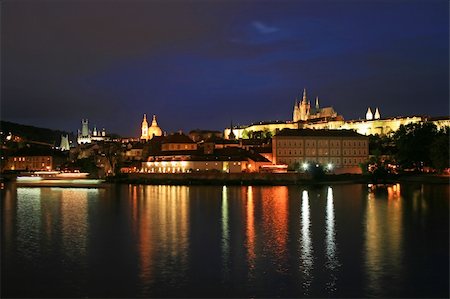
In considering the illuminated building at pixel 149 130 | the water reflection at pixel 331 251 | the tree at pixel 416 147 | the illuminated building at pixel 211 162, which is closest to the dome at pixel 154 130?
the illuminated building at pixel 149 130

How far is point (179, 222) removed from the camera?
25.0 meters

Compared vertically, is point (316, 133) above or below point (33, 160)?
above

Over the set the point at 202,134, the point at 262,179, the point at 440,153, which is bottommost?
the point at 262,179

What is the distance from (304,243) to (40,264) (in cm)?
831

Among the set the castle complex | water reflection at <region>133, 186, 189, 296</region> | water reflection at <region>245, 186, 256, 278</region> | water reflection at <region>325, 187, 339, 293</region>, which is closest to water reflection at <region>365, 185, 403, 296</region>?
water reflection at <region>325, 187, 339, 293</region>

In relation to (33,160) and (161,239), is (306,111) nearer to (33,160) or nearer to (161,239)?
(33,160)

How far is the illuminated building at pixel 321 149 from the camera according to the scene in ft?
207

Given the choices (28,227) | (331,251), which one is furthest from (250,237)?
(28,227)

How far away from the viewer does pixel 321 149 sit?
63.9m

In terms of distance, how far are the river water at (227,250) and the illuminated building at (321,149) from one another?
1205 inches

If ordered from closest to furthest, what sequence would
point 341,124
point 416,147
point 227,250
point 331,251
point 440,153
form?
point 331,251 < point 227,250 < point 440,153 < point 416,147 < point 341,124

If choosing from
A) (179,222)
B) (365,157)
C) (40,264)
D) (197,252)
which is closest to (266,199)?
(179,222)

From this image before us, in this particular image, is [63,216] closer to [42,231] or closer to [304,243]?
[42,231]

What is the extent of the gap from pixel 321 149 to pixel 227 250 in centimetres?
4702
